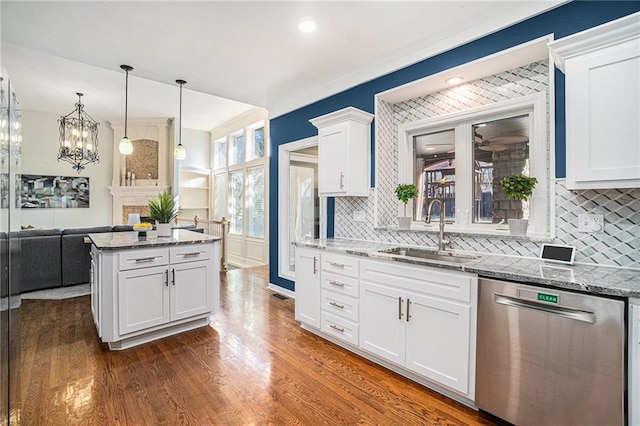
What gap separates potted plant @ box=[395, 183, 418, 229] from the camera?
304 centimetres

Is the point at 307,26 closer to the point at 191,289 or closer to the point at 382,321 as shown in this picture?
the point at 382,321

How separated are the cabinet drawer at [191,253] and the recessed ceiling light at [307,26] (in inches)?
90.3

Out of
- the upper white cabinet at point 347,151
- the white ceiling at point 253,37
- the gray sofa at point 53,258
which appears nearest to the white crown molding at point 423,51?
the white ceiling at point 253,37

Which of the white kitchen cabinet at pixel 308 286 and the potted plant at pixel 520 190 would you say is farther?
the white kitchen cabinet at pixel 308 286

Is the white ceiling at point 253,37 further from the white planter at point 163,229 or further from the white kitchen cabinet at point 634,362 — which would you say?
the white kitchen cabinet at point 634,362

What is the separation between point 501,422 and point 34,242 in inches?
234

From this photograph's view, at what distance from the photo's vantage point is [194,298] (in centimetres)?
326

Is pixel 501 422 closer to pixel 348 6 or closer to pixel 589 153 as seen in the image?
pixel 589 153

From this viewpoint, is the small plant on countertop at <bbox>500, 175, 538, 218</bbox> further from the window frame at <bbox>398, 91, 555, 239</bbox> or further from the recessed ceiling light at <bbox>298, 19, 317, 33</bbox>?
the recessed ceiling light at <bbox>298, 19, 317, 33</bbox>

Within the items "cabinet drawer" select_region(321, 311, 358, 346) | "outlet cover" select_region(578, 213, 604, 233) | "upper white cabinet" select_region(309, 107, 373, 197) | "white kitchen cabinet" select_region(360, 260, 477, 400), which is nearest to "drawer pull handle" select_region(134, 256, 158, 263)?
"cabinet drawer" select_region(321, 311, 358, 346)

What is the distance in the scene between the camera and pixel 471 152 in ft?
9.42

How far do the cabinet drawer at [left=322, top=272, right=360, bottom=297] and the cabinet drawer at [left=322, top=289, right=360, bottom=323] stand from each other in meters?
0.04

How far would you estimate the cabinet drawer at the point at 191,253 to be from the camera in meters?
3.10

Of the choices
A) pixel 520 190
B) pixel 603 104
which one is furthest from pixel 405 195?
pixel 603 104
